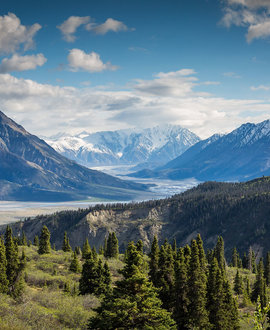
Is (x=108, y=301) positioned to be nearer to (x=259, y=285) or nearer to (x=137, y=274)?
(x=137, y=274)

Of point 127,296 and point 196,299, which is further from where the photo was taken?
point 196,299

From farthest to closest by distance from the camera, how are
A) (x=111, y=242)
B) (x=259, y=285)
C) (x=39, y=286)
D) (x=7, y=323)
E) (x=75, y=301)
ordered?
(x=111, y=242)
(x=259, y=285)
(x=39, y=286)
(x=75, y=301)
(x=7, y=323)

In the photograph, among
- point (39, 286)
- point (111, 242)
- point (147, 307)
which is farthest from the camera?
point (111, 242)

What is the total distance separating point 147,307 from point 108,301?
3.21 metres

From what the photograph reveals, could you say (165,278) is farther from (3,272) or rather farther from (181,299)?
(3,272)

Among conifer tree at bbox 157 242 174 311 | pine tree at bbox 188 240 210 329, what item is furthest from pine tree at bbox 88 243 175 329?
conifer tree at bbox 157 242 174 311

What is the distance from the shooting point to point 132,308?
2917 cm

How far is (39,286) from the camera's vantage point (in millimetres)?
61281

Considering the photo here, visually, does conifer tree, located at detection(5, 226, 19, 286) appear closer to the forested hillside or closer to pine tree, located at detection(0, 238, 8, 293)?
the forested hillside

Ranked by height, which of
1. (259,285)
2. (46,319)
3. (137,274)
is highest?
(137,274)

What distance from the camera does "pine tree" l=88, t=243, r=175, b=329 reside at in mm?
29047

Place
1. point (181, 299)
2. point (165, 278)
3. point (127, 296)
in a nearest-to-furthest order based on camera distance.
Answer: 1. point (127, 296)
2. point (181, 299)
3. point (165, 278)

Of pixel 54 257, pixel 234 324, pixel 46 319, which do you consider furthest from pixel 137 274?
pixel 54 257

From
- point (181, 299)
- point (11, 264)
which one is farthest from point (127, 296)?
point (11, 264)
